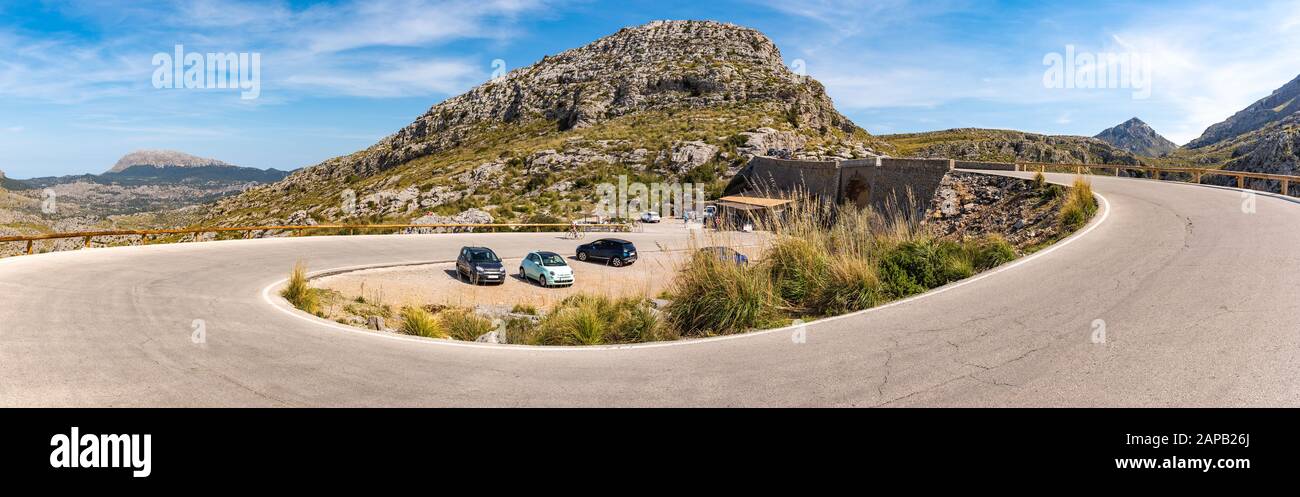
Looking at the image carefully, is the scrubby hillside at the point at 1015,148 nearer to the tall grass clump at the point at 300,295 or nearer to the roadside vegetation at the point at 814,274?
the roadside vegetation at the point at 814,274

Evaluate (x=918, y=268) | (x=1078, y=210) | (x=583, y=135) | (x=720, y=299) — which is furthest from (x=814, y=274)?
(x=583, y=135)

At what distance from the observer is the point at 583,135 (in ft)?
258

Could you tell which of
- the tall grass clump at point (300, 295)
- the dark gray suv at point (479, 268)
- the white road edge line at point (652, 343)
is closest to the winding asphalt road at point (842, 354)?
the white road edge line at point (652, 343)

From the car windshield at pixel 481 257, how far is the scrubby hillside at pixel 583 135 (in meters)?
24.7

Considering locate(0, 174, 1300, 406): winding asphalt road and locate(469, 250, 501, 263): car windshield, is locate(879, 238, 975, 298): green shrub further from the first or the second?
locate(469, 250, 501, 263): car windshield

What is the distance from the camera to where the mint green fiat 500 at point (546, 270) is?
77.7 ft

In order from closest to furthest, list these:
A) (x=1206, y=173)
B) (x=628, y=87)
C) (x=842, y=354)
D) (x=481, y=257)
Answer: (x=842, y=354), (x=481, y=257), (x=1206, y=173), (x=628, y=87)

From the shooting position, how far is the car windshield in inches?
917

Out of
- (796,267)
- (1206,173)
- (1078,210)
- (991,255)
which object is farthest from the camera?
(1206,173)

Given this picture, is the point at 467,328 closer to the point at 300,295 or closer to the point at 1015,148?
the point at 300,295

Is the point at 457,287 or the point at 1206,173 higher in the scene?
the point at 1206,173

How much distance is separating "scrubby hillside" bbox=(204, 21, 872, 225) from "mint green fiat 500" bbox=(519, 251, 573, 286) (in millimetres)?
24142

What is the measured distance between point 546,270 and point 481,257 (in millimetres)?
2738
